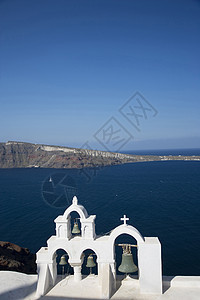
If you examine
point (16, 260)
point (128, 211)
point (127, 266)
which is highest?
point (127, 266)

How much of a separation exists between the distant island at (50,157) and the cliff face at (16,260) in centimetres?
8725

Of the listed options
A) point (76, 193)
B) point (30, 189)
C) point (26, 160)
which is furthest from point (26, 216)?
point (26, 160)

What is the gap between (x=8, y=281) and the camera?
383 inches

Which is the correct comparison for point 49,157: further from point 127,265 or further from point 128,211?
point 127,265

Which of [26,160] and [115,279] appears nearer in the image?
[115,279]

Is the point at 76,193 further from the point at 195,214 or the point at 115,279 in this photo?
the point at 115,279

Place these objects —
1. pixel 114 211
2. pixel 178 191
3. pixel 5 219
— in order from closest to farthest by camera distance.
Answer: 1. pixel 5 219
2. pixel 114 211
3. pixel 178 191

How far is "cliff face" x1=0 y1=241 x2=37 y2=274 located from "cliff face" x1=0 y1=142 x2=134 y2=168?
8736 centimetres

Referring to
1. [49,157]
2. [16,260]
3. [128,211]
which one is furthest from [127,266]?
[49,157]

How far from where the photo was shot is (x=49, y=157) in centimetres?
12225

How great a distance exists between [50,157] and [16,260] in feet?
336

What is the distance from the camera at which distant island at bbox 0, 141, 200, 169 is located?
379ft

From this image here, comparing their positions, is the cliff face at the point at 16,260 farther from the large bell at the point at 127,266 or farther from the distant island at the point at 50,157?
the distant island at the point at 50,157

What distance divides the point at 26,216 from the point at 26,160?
276 feet
